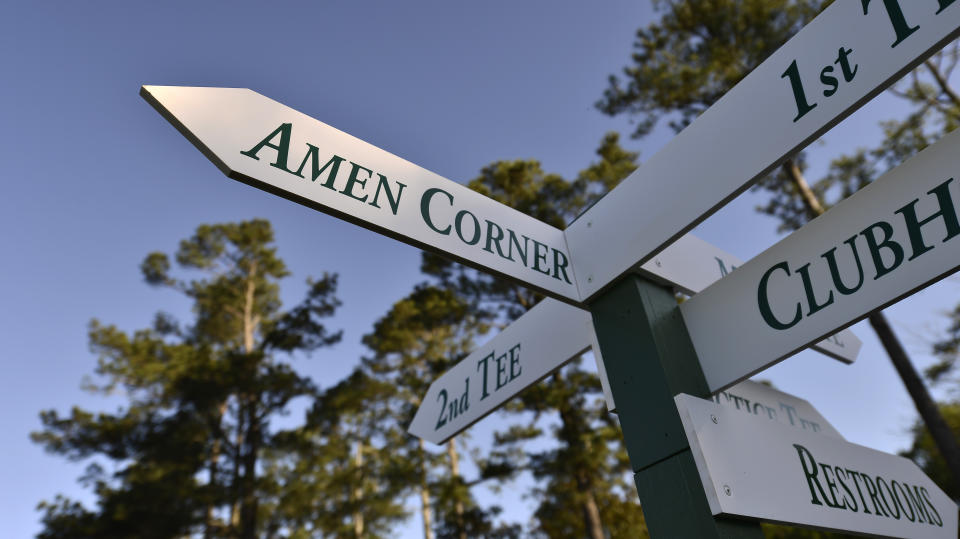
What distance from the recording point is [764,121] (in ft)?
4.70

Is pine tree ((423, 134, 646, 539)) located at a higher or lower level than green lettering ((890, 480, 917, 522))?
higher

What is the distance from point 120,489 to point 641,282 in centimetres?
1432

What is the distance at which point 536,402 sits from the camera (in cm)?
1082

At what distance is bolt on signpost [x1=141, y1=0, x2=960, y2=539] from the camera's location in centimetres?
127

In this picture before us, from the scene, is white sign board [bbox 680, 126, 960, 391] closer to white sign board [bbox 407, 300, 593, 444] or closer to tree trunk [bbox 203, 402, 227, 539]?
white sign board [bbox 407, 300, 593, 444]

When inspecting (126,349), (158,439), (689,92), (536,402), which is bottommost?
(536,402)

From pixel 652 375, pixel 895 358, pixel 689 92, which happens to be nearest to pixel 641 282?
pixel 652 375

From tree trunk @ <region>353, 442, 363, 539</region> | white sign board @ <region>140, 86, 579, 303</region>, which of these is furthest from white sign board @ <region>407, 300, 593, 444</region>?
tree trunk @ <region>353, 442, 363, 539</region>

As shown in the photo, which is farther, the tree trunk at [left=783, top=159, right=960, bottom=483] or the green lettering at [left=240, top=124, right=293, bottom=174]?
the tree trunk at [left=783, top=159, right=960, bottom=483]

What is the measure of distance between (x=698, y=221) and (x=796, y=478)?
2.32 ft

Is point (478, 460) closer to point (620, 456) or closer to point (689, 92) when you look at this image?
point (620, 456)

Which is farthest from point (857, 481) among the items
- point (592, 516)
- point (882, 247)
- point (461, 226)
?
point (592, 516)

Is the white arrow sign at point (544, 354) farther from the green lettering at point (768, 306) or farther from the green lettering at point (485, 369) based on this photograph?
the green lettering at point (768, 306)

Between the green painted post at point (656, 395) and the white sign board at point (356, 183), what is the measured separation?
186 millimetres
